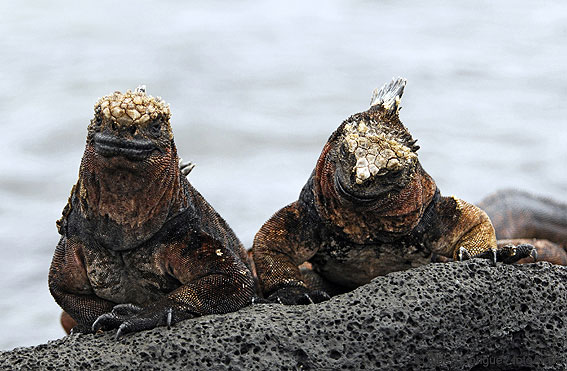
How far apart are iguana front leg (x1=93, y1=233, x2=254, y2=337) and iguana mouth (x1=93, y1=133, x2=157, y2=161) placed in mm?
680

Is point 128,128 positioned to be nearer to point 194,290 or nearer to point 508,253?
point 194,290

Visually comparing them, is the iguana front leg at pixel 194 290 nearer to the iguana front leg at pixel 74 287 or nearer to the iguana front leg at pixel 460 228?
the iguana front leg at pixel 74 287

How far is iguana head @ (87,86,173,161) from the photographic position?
4.51 m

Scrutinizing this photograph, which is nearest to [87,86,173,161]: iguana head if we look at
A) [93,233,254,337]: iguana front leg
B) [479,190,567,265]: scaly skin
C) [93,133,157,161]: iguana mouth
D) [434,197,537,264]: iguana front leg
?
A: [93,133,157,161]: iguana mouth

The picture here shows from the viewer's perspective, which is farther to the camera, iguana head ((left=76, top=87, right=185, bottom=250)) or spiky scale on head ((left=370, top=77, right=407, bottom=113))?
spiky scale on head ((left=370, top=77, right=407, bottom=113))

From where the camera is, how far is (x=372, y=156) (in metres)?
4.71

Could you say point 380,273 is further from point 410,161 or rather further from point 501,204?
point 501,204

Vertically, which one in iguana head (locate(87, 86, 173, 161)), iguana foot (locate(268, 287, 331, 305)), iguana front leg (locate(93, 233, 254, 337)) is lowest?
iguana foot (locate(268, 287, 331, 305))

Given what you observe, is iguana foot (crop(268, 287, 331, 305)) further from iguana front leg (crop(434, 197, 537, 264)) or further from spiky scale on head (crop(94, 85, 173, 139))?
spiky scale on head (crop(94, 85, 173, 139))

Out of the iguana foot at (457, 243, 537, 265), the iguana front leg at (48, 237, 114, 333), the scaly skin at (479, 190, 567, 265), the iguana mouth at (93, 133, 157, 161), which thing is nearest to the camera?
the iguana mouth at (93, 133, 157, 161)

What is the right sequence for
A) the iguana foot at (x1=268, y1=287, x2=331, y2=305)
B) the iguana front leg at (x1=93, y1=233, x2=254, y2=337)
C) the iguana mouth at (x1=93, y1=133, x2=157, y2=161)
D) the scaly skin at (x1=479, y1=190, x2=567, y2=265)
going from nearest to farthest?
the iguana mouth at (x1=93, y1=133, x2=157, y2=161) → the iguana front leg at (x1=93, y1=233, x2=254, y2=337) → the iguana foot at (x1=268, y1=287, x2=331, y2=305) → the scaly skin at (x1=479, y1=190, x2=567, y2=265)

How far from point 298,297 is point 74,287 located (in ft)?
3.97

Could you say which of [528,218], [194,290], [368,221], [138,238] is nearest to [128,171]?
[138,238]

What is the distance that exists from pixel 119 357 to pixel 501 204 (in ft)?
16.5
